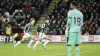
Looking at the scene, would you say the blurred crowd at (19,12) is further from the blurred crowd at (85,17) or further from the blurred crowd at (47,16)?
the blurred crowd at (85,17)

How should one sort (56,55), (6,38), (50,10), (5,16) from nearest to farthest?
(56,55), (6,38), (5,16), (50,10)

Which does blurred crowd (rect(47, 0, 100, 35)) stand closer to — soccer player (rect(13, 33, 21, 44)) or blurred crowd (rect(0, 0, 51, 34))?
blurred crowd (rect(0, 0, 51, 34))

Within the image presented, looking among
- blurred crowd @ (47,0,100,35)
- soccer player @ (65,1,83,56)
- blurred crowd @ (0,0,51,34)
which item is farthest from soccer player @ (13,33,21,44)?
soccer player @ (65,1,83,56)

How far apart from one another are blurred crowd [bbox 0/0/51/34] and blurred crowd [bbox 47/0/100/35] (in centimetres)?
153

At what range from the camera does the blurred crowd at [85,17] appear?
111 feet

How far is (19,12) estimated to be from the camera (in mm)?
35844

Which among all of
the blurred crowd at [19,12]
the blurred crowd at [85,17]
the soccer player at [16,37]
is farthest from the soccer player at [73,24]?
the blurred crowd at [19,12]

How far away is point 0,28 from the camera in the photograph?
3406cm

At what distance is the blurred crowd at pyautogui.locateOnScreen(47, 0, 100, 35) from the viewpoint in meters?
33.7

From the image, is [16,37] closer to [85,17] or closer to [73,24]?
[85,17]

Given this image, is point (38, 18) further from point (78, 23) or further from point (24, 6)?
point (78, 23)

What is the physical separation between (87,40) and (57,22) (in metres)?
3.60

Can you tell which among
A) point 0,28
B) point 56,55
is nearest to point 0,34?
point 0,28

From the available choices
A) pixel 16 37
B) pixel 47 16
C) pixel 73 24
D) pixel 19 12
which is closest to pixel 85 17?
pixel 47 16
